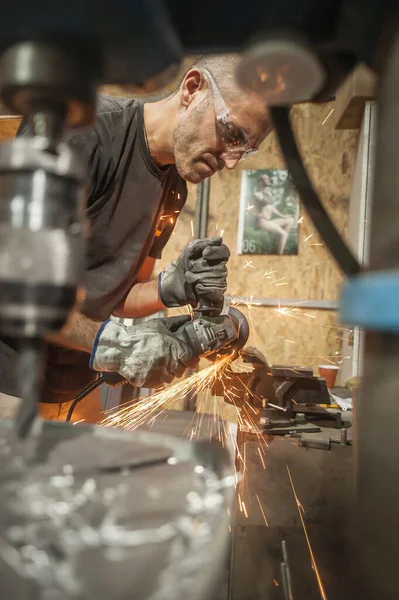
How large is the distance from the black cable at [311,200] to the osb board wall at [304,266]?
2.75 metres

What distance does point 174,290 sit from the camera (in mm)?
1728

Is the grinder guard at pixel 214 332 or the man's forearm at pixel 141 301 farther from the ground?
the man's forearm at pixel 141 301

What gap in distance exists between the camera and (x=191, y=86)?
1.55 metres

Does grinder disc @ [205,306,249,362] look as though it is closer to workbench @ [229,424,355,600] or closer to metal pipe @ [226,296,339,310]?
workbench @ [229,424,355,600]

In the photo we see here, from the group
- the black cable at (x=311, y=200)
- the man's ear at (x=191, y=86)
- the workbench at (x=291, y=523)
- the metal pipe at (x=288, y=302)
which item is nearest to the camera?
the black cable at (x=311, y=200)

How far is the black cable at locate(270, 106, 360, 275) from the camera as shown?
0.45m

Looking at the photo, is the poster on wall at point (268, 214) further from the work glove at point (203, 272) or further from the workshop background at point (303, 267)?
the work glove at point (203, 272)

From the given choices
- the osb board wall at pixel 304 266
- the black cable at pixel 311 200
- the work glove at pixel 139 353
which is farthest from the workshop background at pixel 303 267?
the black cable at pixel 311 200

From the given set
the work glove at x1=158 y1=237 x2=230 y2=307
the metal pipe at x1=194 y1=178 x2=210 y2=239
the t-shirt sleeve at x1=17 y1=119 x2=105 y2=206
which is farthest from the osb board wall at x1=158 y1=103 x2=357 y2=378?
the t-shirt sleeve at x1=17 y1=119 x2=105 y2=206

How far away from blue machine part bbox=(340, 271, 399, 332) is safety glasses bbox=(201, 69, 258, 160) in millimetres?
1258

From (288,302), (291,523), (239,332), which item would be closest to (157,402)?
(288,302)

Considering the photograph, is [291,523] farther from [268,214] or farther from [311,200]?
[268,214]

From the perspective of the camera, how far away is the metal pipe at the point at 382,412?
0.32 meters

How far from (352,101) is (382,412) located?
266 cm
